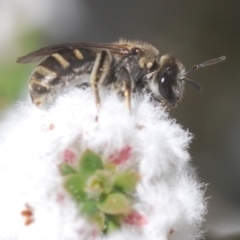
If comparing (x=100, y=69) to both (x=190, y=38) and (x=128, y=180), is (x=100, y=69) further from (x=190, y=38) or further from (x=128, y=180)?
(x=190, y=38)

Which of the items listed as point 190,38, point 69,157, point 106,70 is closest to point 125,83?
point 106,70

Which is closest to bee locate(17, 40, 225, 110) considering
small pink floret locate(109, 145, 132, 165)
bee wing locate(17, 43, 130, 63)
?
bee wing locate(17, 43, 130, 63)

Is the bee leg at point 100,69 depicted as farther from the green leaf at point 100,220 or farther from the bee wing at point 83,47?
the green leaf at point 100,220

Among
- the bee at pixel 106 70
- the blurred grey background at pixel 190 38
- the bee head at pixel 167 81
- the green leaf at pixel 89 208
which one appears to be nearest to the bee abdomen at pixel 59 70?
the bee at pixel 106 70

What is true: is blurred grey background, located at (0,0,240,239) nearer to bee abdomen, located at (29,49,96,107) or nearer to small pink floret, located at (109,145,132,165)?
bee abdomen, located at (29,49,96,107)

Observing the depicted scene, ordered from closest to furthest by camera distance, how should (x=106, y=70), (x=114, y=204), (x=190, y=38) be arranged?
(x=114, y=204)
(x=106, y=70)
(x=190, y=38)
